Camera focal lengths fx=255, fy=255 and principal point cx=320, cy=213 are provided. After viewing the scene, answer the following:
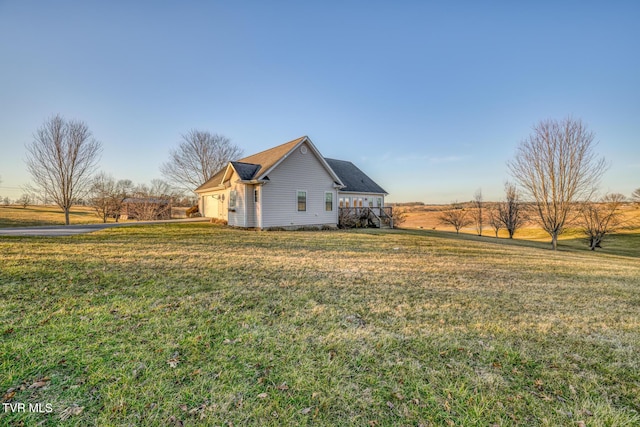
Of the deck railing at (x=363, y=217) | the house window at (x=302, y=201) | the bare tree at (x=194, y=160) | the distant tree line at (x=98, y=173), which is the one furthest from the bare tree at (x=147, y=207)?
the deck railing at (x=363, y=217)

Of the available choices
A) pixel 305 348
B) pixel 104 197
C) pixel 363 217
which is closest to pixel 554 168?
pixel 363 217

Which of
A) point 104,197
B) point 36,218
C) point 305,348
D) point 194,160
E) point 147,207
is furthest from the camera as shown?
point 194,160

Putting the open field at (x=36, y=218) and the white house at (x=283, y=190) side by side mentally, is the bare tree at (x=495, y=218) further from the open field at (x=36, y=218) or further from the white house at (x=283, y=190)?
the open field at (x=36, y=218)

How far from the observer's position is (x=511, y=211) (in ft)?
95.2

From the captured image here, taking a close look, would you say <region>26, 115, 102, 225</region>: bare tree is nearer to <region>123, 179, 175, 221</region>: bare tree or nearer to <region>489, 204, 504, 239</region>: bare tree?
<region>123, 179, 175, 221</region>: bare tree

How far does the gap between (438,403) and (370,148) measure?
23702 mm

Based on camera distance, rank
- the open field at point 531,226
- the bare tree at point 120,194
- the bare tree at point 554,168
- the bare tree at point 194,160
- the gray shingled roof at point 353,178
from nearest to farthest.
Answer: the bare tree at point 554,168 < the gray shingled roof at point 353,178 < the bare tree at point 120,194 < the open field at point 531,226 < the bare tree at point 194,160

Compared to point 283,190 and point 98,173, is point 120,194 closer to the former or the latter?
point 98,173

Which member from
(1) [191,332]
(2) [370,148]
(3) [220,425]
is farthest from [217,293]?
(2) [370,148]

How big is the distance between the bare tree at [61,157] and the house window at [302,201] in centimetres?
1492

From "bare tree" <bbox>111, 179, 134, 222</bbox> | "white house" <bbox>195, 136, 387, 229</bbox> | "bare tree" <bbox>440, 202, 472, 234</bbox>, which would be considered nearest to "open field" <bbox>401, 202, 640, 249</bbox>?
"bare tree" <bbox>440, 202, 472, 234</bbox>

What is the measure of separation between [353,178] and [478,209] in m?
21.5

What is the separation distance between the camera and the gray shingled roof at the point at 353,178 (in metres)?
24.1

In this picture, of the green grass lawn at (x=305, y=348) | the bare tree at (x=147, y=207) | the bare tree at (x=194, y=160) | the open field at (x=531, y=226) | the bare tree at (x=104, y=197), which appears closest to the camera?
the green grass lawn at (x=305, y=348)
